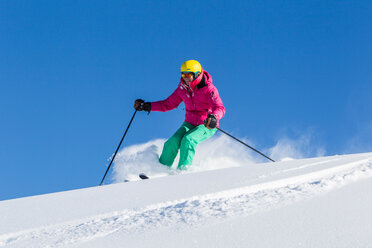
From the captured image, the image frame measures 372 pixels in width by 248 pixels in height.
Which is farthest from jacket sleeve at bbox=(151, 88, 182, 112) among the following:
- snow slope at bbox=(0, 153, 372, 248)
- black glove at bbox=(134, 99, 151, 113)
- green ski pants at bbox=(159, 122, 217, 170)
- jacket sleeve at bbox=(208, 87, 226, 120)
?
snow slope at bbox=(0, 153, 372, 248)

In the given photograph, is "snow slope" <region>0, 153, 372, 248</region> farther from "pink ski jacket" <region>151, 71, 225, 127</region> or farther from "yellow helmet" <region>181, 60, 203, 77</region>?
"yellow helmet" <region>181, 60, 203, 77</region>

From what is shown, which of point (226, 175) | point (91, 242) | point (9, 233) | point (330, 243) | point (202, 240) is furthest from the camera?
point (226, 175)

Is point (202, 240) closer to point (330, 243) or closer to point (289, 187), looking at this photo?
point (330, 243)

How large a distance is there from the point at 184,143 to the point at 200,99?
0.90 meters

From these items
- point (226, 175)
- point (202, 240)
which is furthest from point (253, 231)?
point (226, 175)

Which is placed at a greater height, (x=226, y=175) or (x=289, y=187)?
(x=226, y=175)

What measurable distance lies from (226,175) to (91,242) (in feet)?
5.88

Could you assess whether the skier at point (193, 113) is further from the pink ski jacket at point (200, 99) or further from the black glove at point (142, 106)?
the black glove at point (142, 106)

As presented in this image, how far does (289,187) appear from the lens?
2736mm

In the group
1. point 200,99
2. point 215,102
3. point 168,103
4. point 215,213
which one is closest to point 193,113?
point 200,99

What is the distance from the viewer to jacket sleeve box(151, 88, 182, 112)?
6672 mm

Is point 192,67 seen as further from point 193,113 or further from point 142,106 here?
Result: point 142,106

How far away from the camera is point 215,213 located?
2225 millimetres

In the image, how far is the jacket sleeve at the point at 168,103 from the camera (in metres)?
6.67
